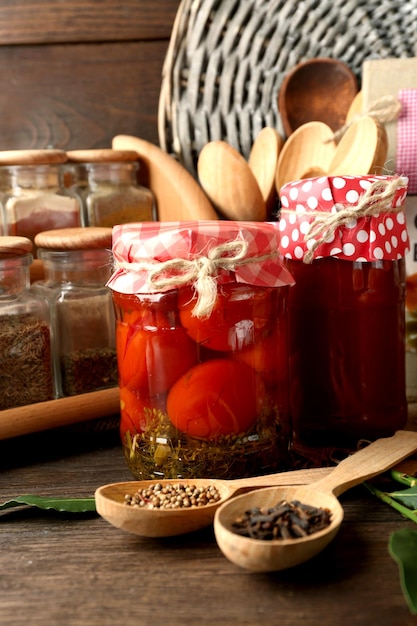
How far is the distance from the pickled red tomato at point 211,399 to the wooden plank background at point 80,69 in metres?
0.58

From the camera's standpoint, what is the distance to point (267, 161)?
2.93 feet

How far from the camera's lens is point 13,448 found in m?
0.78

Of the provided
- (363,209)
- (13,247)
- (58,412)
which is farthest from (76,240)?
(363,209)

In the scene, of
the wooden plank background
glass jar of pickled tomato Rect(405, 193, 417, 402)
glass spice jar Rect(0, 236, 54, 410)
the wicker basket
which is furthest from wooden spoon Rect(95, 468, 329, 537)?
the wooden plank background

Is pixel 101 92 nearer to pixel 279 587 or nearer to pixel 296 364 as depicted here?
pixel 296 364

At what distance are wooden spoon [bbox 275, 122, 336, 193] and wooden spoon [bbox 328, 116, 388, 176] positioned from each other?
0.22 feet

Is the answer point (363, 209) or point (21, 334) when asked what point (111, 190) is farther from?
point (363, 209)

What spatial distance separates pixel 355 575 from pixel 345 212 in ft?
0.97

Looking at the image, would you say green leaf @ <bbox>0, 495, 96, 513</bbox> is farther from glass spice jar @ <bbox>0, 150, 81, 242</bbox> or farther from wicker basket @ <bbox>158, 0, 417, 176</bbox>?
wicker basket @ <bbox>158, 0, 417, 176</bbox>

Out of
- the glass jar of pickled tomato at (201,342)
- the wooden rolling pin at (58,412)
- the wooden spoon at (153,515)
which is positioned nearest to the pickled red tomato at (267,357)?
the glass jar of pickled tomato at (201,342)

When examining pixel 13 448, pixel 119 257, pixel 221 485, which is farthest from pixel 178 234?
pixel 13 448

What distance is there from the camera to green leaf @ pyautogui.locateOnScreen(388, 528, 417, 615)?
43cm

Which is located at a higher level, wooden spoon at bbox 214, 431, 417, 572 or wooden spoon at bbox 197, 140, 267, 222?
wooden spoon at bbox 197, 140, 267, 222

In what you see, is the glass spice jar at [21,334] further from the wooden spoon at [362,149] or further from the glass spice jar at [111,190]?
the wooden spoon at [362,149]
